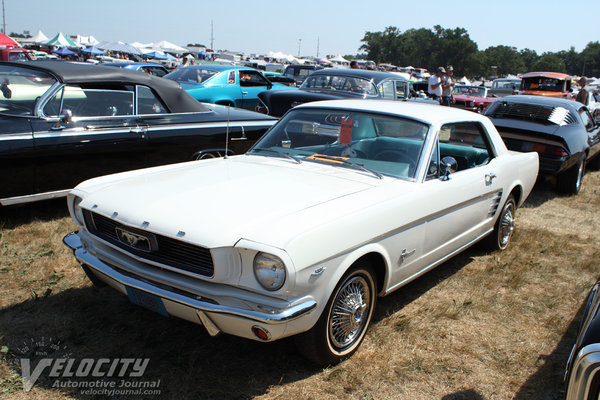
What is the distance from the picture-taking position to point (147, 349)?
3.03m

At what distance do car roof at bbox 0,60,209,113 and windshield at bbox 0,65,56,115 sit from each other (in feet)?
0.26

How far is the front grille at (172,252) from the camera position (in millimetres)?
2553

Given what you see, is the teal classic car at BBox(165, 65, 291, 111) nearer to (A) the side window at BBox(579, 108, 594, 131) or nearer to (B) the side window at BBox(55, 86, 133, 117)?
(B) the side window at BBox(55, 86, 133, 117)

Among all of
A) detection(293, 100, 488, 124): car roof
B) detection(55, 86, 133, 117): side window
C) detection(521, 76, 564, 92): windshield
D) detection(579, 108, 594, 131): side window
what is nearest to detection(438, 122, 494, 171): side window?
detection(293, 100, 488, 124): car roof

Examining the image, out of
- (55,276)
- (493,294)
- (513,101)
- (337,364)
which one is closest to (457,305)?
(493,294)

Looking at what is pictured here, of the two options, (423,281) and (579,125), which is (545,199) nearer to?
(579,125)

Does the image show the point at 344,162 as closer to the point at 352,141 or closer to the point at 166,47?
the point at 352,141

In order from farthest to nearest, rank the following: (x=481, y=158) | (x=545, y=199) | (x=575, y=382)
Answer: (x=545, y=199)
(x=481, y=158)
(x=575, y=382)

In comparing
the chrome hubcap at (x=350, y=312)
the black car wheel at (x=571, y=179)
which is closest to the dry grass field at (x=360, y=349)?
the chrome hubcap at (x=350, y=312)

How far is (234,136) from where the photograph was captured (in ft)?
20.1

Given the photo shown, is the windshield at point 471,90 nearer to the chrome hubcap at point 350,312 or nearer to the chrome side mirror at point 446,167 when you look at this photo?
the chrome side mirror at point 446,167

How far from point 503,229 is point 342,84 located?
16.8 feet

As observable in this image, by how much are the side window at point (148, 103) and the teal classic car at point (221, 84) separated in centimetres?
425

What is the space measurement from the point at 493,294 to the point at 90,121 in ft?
13.3
